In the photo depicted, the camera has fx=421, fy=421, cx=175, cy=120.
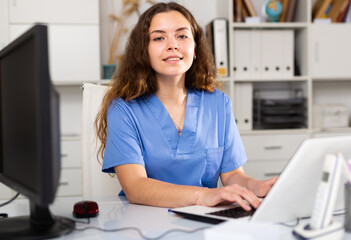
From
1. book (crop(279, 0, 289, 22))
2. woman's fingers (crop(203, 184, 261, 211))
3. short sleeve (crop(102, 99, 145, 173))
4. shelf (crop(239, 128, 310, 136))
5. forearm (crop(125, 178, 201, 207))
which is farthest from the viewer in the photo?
book (crop(279, 0, 289, 22))

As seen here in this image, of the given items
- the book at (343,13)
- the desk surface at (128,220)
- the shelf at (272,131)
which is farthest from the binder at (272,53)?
the desk surface at (128,220)

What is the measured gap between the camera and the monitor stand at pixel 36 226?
87 centimetres

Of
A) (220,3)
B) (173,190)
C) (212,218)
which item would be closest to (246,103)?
(220,3)

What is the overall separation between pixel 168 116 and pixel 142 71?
A: 216mm

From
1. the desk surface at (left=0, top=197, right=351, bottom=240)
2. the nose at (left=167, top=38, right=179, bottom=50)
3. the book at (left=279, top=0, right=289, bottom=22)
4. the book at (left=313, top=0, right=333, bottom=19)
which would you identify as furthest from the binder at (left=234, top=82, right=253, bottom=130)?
the desk surface at (left=0, top=197, right=351, bottom=240)

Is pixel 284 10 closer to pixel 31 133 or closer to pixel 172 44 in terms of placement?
pixel 172 44

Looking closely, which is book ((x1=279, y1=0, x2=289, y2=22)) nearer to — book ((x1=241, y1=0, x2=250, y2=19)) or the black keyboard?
book ((x1=241, y1=0, x2=250, y2=19))

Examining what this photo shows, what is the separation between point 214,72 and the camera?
1.77 metres

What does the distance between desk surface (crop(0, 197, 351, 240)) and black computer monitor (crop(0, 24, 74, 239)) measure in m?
0.07

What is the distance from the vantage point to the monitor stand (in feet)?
2.84

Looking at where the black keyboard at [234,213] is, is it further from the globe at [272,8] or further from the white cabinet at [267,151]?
the globe at [272,8]

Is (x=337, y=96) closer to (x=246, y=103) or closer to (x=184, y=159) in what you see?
(x=246, y=103)

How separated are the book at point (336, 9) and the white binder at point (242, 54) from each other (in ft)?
2.23

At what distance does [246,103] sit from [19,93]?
228 cm
